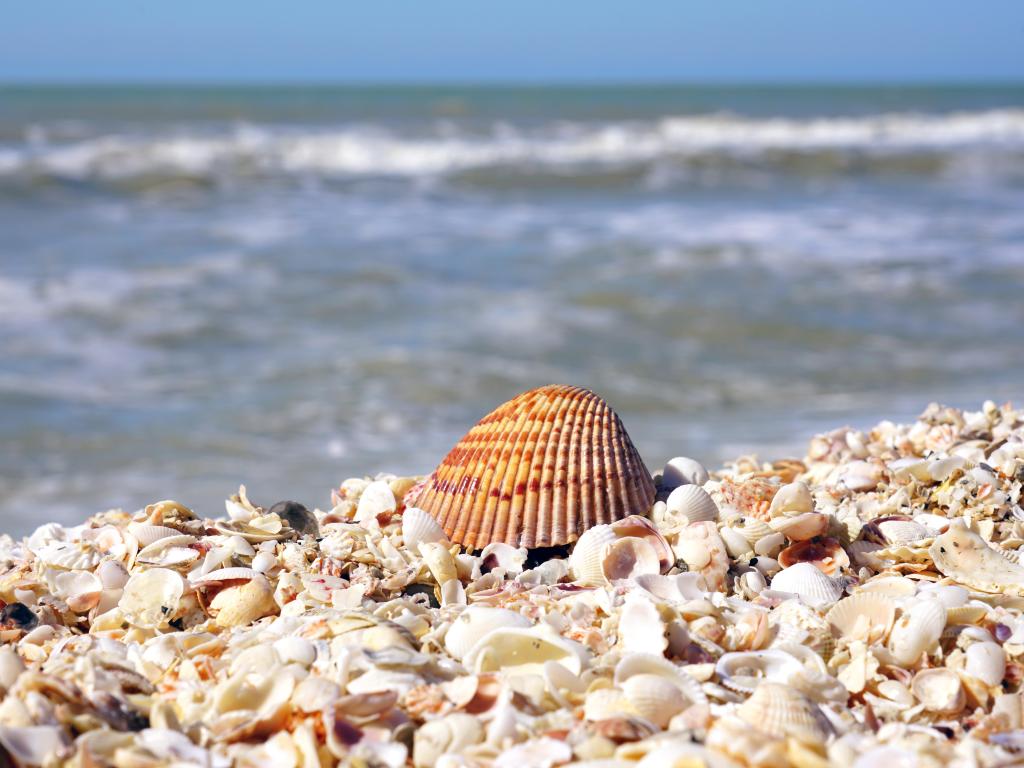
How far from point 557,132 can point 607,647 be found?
22.9 metres

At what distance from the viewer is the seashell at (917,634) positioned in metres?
2.20

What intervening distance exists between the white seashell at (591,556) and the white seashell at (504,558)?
0.14 meters

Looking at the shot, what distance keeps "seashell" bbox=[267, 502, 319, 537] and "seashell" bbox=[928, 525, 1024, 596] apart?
159 centimetres

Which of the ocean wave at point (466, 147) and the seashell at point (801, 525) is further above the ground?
the ocean wave at point (466, 147)

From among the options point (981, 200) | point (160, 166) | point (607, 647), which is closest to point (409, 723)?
point (607, 647)

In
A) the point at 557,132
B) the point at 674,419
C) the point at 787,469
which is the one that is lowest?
the point at 674,419

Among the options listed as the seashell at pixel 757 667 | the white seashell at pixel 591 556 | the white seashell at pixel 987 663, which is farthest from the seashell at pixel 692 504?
the white seashell at pixel 987 663

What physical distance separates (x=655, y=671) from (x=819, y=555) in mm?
836

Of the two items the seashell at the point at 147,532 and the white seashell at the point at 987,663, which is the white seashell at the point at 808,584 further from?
the seashell at the point at 147,532

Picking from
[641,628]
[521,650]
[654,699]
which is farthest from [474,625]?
[654,699]

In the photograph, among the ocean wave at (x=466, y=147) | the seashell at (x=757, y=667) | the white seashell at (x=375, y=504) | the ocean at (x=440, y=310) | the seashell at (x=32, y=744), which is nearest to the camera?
the seashell at (x=32, y=744)

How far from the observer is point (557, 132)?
2428cm

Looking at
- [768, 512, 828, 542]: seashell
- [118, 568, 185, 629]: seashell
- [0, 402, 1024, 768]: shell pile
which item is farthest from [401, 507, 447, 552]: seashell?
[768, 512, 828, 542]: seashell

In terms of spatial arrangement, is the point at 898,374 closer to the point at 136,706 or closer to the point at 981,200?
the point at 136,706
